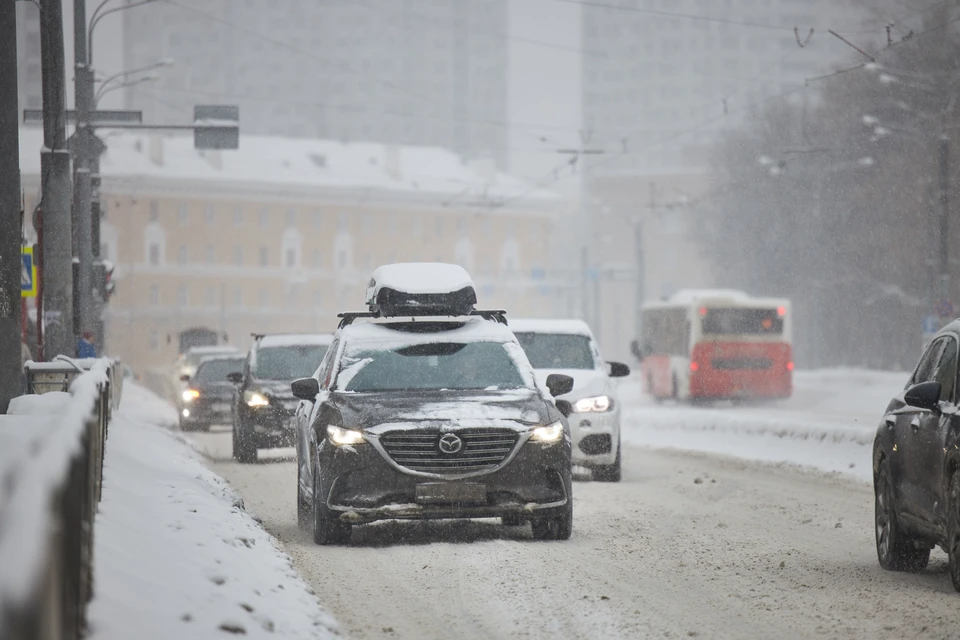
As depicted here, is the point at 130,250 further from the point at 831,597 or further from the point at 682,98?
the point at 831,597

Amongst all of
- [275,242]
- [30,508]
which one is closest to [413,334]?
[30,508]

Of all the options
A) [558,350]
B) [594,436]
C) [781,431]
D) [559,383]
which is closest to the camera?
[559,383]

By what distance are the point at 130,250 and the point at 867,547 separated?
343ft

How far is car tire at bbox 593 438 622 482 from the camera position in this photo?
18.3m

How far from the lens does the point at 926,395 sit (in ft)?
29.4

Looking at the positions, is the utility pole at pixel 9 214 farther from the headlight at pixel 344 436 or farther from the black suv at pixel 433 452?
the headlight at pixel 344 436

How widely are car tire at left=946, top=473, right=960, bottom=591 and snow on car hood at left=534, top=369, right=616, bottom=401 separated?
960 cm

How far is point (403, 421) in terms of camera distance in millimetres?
11094

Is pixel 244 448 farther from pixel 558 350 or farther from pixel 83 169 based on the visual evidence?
pixel 83 169

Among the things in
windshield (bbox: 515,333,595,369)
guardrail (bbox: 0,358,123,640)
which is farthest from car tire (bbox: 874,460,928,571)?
windshield (bbox: 515,333,595,369)

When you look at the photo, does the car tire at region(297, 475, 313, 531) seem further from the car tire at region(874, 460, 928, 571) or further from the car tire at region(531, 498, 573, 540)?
the car tire at region(874, 460, 928, 571)

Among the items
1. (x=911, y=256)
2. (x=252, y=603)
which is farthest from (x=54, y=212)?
(x=911, y=256)

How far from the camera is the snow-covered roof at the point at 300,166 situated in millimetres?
113625

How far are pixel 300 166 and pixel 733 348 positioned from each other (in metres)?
82.8
